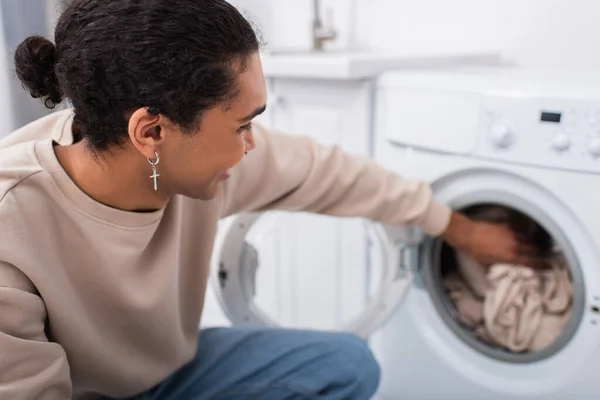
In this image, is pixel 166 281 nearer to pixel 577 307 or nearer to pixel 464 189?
pixel 464 189

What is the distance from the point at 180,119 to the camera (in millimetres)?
752

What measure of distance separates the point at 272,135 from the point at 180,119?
0.33 metres

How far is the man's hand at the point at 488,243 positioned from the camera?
1165 millimetres

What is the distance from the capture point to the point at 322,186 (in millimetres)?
1076

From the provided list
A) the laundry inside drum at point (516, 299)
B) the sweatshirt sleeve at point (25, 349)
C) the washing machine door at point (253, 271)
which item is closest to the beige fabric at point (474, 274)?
the laundry inside drum at point (516, 299)

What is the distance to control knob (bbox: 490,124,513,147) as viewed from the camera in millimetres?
1046

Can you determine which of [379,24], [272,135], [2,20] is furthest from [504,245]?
[2,20]

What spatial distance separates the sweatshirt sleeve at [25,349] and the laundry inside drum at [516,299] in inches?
29.5

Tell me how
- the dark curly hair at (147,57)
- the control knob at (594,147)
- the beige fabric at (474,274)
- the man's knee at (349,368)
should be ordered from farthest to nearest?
the beige fabric at (474,274) < the man's knee at (349,368) < the control knob at (594,147) < the dark curly hair at (147,57)

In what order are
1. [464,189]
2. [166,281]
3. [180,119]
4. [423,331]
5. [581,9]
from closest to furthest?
[180,119]
[166,281]
[464,189]
[423,331]
[581,9]

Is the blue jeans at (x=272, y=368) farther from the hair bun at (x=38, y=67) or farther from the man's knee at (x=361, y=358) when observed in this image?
the hair bun at (x=38, y=67)

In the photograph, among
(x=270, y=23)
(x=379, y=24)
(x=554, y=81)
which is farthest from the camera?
(x=270, y=23)

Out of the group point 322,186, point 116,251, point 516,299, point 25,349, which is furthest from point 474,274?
point 25,349

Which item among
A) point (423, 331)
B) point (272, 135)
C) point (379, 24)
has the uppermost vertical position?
point (379, 24)
